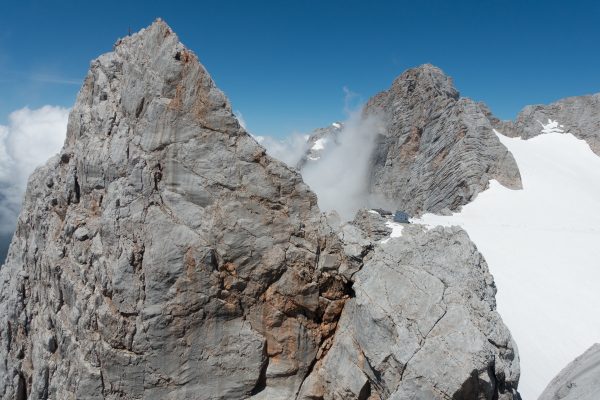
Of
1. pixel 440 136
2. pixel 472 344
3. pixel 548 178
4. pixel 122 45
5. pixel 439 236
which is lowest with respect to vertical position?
pixel 472 344

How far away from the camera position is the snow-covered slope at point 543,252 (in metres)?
21.0

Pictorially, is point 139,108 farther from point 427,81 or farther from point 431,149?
point 427,81

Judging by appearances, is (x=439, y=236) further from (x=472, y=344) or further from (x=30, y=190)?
(x=30, y=190)

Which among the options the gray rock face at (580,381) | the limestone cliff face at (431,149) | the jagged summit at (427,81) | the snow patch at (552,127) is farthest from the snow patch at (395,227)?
the snow patch at (552,127)

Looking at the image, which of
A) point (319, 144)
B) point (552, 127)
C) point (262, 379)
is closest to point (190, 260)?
point (262, 379)

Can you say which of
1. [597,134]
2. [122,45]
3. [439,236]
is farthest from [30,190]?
[597,134]

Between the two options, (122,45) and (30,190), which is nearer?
(122,45)

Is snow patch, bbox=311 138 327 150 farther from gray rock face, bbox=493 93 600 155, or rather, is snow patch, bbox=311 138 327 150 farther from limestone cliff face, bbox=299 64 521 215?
gray rock face, bbox=493 93 600 155

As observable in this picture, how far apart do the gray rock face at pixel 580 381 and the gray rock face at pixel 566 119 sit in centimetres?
5231

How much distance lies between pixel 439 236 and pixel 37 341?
1862cm

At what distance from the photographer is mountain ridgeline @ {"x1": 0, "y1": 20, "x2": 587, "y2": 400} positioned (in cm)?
1413

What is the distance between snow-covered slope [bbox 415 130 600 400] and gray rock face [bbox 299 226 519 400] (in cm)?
753

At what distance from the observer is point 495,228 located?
34719 mm

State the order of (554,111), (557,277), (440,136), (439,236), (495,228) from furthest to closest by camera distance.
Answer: (554,111)
(440,136)
(495,228)
(557,277)
(439,236)
